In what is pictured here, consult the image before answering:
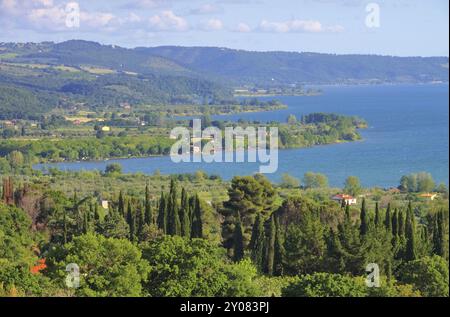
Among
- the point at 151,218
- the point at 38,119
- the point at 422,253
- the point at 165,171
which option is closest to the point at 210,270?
the point at 422,253

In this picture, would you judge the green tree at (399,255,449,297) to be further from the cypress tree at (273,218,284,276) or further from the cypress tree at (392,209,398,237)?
the cypress tree at (392,209,398,237)

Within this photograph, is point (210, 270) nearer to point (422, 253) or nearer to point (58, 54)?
point (422, 253)

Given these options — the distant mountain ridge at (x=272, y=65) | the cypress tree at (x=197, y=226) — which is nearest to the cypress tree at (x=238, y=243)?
the cypress tree at (x=197, y=226)

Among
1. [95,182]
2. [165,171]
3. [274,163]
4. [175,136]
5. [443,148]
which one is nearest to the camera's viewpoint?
[95,182]

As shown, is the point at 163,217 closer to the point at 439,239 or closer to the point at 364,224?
the point at 364,224

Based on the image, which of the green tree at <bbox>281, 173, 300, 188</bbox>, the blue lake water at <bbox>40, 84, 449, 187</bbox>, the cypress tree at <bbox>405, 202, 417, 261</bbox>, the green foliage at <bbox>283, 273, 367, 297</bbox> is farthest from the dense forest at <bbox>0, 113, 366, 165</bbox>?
the green foliage at <bbox>283, 273, 367, 297</bbox>
